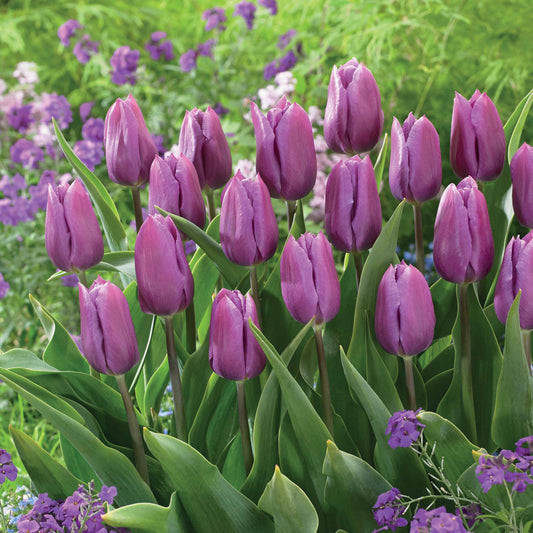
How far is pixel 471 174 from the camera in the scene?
104cm

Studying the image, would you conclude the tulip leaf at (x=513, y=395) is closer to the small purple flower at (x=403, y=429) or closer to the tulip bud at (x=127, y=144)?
the small purple flower at (x=403, y=429)

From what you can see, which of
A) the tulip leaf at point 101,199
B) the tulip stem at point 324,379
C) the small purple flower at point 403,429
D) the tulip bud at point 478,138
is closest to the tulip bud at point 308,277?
the tulip stem at point 324,379

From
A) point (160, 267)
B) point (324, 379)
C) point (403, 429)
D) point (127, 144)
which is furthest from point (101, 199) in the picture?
point (403, 429)

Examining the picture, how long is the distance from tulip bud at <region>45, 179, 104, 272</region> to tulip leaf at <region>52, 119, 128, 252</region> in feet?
0.50

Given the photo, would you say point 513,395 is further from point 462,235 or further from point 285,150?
point 285,150

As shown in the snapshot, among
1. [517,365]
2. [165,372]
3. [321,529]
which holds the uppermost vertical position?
[517,365]

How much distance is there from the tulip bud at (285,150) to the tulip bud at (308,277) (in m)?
0.11

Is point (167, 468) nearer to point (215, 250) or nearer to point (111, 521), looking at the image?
point (111, 521)

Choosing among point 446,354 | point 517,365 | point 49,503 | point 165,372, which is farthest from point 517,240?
point 49,503

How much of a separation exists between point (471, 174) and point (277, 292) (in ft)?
1.02

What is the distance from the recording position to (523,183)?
0.97m

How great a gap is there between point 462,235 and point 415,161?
0.46 feet

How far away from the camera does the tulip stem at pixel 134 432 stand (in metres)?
0.94

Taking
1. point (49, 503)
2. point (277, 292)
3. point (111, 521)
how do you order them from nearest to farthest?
point (111, 521), point (49, 503), point (277, 292)
